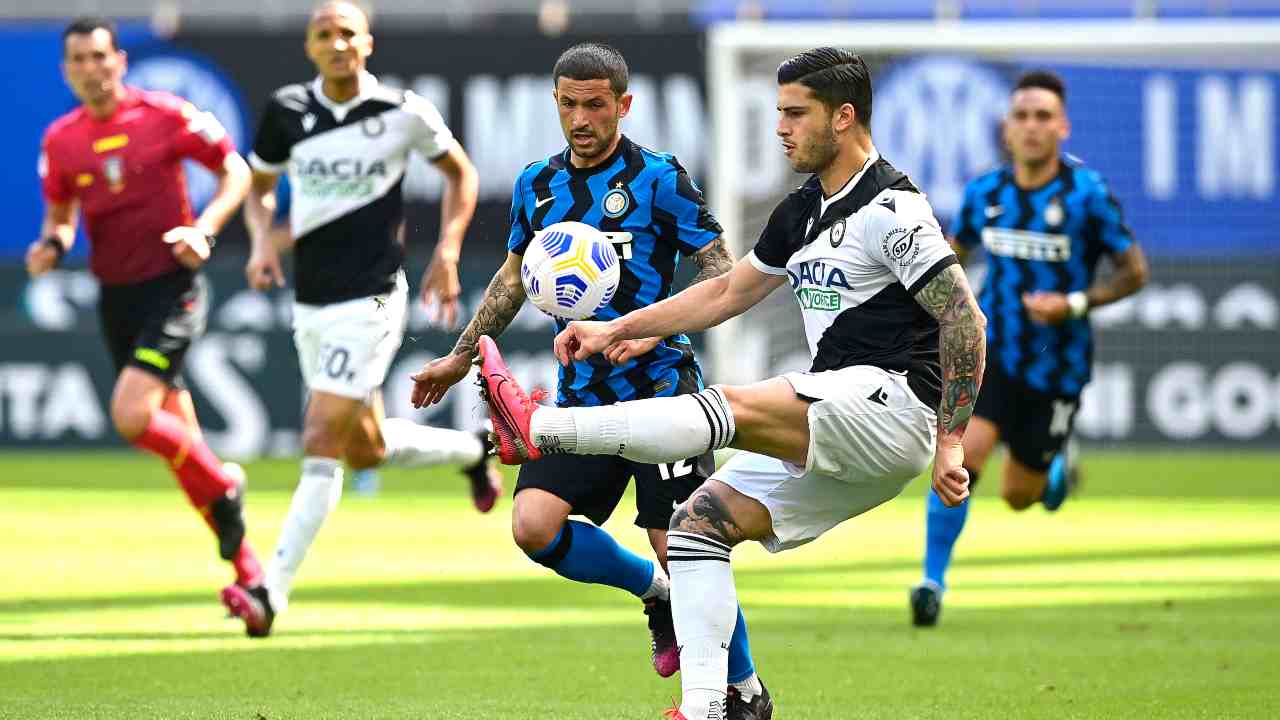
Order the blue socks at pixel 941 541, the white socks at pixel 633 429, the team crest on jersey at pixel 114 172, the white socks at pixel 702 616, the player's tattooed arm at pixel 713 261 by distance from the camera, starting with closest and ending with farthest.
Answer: the white socks at pixel 633 429
the white socks at pixel 702 616
the player's tattooed arm at pixel 713 261
the blue socks at pixel 941 541
the team crest on jersey at pixel 114 172

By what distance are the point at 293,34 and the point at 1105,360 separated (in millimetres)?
8466

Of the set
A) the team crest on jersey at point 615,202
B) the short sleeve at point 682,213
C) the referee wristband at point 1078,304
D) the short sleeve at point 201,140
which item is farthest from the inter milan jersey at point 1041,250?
the team crest on jersey at point 615,202

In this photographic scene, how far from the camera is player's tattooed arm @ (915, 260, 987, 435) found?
18.9ft

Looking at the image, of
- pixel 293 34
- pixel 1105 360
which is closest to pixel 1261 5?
pixel 1105 360

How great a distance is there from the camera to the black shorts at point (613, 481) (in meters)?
6.75

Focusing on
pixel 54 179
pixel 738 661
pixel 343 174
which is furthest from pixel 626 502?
pixel 738 661

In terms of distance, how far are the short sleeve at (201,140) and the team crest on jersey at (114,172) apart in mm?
289

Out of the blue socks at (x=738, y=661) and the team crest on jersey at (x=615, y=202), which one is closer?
the blue socks at (x=738, y=661)

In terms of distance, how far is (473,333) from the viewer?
22.1ft

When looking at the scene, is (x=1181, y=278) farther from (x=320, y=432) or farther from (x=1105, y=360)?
(x=320, y=432)

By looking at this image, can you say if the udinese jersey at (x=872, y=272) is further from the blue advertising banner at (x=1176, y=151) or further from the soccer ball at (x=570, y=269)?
the blue advertising banner at (x=1176, y=151)

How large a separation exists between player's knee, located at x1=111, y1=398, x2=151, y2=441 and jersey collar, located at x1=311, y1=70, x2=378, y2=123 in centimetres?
160

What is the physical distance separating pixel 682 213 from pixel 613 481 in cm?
91

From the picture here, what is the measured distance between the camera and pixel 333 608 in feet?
31.3
